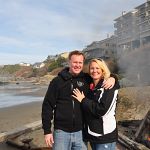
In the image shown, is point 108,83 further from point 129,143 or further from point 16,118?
point 16,118

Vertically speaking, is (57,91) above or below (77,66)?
below

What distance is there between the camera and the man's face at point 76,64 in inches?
168

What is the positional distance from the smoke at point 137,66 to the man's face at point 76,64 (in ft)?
92.9

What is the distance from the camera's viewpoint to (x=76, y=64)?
430 centimetres

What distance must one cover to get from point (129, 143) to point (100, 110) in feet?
10.0

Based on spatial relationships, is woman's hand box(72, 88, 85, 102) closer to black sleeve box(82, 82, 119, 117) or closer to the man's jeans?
black sleeve box(82, 82, 119, 117)

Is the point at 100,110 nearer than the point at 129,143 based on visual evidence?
Yes

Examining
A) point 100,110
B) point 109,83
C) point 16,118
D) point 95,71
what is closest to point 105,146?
point 100,110

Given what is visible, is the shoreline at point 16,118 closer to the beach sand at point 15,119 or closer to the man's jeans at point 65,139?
the beach sand at point 15,119

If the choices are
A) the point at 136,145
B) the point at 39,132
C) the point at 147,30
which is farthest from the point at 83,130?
the point at 147,30

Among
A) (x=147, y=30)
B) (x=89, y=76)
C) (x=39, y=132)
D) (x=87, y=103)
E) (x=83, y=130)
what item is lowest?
(x=39, y=132)

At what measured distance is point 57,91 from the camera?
4.30m

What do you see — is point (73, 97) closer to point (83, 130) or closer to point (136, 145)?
point (83, 130)

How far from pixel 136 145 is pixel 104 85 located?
2.85 m
